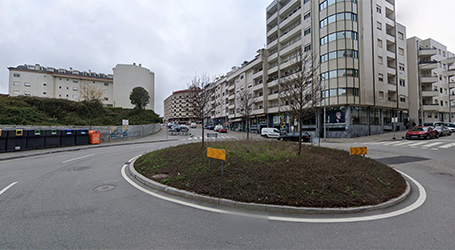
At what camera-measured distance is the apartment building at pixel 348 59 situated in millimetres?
27188

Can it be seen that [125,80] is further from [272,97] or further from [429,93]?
[429,93]

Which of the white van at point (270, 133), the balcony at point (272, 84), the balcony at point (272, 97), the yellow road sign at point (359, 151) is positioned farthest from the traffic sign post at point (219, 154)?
the balcony at point (272, 84)

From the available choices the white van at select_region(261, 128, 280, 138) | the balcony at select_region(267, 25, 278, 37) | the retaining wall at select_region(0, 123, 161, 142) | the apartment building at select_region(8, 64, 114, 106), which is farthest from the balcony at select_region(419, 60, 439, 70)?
the apartment building at select_region(8, 64, 114, 106)

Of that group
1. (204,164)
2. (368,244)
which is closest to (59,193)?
(204,164)

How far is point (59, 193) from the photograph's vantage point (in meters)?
4.97

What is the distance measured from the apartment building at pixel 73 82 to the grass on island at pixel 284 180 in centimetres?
5134

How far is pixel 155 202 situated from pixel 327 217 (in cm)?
371

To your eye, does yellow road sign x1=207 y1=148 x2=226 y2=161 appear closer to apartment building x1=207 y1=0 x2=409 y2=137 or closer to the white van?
apartment building x1=207 y1=0 x2=409 y2=137

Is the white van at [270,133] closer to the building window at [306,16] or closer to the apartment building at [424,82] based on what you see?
the building window at [306,16]

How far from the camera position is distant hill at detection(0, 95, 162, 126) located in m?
18.2

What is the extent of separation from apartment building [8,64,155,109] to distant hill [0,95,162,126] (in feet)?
77.0

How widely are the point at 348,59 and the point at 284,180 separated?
29443 mm

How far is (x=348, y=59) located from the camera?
27.1 metres

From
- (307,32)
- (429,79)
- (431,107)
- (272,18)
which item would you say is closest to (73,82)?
(272,18)
